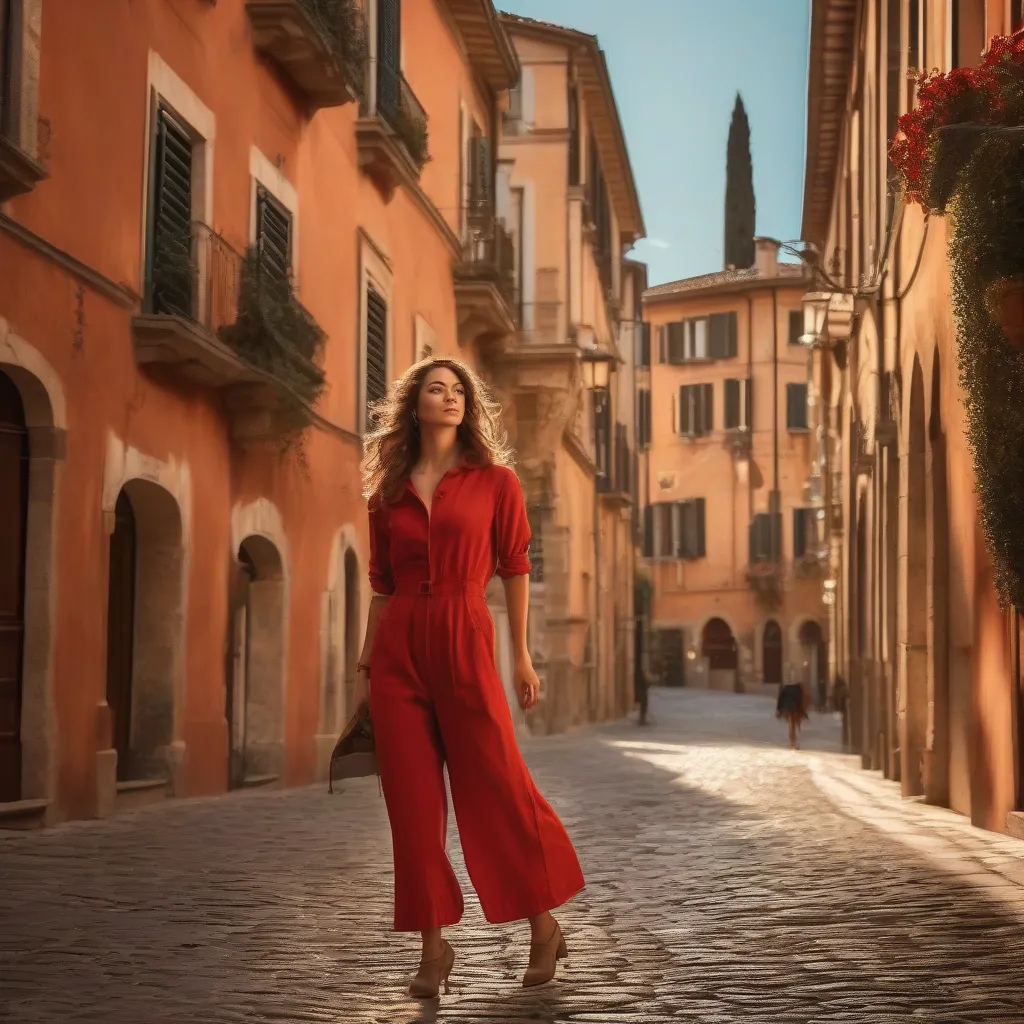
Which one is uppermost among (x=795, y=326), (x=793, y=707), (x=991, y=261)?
(x=795, y=326)

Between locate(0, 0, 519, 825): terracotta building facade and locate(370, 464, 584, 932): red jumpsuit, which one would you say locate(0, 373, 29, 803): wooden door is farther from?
locate(370, 464, 584, 932): red jumpsuit

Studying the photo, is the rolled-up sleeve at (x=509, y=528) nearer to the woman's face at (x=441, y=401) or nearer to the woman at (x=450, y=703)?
the woman at (x=450, y=703)

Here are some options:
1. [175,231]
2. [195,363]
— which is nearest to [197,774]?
[195,363]

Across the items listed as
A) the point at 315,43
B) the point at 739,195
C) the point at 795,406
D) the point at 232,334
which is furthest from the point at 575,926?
the point at 739,195

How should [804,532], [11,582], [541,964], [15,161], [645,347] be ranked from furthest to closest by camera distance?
1. [645,347]
2. [804,532]
3. [11,582]
4. [15,161]
5. [541,964]

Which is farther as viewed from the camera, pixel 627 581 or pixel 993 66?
pixel 627 581

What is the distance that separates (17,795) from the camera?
11328 millimetres

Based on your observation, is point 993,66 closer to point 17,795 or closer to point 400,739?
point 400,739

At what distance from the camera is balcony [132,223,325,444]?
13320 millimetres

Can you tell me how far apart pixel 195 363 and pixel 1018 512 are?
6643mm

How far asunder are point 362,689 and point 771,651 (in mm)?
56782

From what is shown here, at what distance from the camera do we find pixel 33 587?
11.4 meters

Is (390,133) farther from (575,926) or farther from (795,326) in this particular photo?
(795,326)

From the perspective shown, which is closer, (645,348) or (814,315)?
(814,315)
